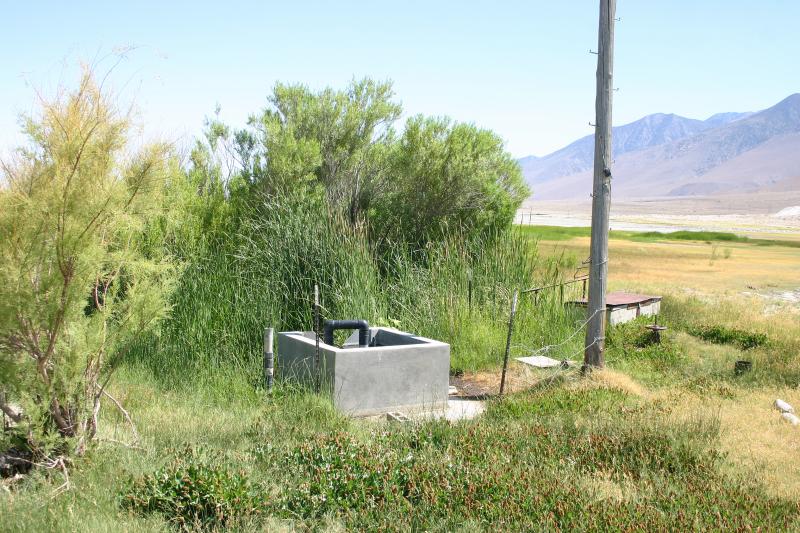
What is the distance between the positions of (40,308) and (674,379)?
6919 millimetres

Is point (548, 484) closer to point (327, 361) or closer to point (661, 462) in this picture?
point (661, 462)

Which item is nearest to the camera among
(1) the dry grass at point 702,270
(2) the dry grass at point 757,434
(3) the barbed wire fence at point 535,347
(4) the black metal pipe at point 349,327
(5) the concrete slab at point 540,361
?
(2) the dry grass at point 757,434

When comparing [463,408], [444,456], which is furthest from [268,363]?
[444,456]

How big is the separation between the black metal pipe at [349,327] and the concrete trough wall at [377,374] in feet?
0.68

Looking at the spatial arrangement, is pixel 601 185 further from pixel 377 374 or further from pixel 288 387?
pixel 288 387

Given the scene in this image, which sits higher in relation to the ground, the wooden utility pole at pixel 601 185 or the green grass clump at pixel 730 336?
the wooden utility pole at pixel 601 185

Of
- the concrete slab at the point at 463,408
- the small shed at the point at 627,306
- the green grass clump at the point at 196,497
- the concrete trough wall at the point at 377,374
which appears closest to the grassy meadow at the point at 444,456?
the green grass clump at the point at 196,497

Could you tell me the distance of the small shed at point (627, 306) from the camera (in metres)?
11.8

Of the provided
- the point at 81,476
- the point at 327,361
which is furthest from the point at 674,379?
the point at 81,476

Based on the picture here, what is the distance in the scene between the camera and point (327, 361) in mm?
6617

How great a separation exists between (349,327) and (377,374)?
2.06ft

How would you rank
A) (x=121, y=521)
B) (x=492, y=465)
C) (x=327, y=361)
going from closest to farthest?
(x=121, y=521)
(x=492, y=465)
(x=327, y=361)

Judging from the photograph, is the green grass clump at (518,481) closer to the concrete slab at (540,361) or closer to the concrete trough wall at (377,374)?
the concrete trough wall at (377,374)

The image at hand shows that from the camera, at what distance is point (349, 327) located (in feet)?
23.2
